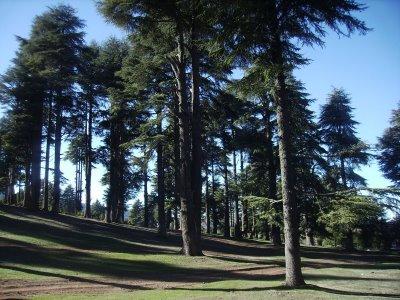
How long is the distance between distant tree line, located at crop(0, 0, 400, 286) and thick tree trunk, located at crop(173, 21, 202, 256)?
0.08m

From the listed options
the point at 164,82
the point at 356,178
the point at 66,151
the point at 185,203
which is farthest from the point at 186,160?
the point at 66,151

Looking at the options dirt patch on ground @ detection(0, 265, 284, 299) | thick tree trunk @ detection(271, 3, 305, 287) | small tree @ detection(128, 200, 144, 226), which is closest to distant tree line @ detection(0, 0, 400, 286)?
thick tree trunk @ detection(271, 3, 305, 287)

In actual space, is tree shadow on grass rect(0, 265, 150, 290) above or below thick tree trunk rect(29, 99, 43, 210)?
below

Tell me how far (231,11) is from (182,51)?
9445 mm

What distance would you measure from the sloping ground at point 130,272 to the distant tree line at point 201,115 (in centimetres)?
192

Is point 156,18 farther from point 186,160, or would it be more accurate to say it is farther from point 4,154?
point 4,154

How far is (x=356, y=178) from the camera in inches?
1480

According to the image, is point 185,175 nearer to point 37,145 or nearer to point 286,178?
point 286,178

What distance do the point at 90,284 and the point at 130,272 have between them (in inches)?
123

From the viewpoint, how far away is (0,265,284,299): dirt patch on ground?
12.3 metres

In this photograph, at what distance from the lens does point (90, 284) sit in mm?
14078

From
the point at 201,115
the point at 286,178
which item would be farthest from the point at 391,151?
the point at 286,178

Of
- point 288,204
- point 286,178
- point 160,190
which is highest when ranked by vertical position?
point 160,190

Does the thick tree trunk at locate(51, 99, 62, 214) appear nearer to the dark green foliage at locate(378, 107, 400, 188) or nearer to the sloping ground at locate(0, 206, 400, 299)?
the sloping ground at locate(0, 206, 400, 299)
